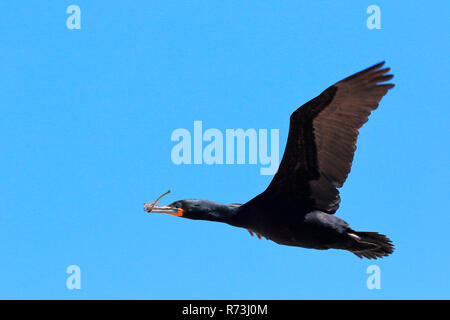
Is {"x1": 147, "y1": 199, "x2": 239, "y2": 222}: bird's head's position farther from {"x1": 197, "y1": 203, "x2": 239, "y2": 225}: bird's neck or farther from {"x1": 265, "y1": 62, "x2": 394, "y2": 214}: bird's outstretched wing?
{"x1": 265, "y1": 62, "x2": 394, "y2": 214}: bird's outstretched wing

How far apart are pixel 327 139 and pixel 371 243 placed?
3.87ft

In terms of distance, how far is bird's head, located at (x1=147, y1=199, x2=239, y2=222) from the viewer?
8523 mm

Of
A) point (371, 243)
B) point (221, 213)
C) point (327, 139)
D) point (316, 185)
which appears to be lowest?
point (371, 243)

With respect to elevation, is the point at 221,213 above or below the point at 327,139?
below

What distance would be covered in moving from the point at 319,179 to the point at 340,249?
30.5 inches

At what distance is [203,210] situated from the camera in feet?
28.0

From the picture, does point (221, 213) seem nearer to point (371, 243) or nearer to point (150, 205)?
point (150, 205)

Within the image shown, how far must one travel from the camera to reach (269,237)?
27.5 ft

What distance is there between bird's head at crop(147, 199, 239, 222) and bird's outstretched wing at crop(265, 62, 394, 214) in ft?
1.78

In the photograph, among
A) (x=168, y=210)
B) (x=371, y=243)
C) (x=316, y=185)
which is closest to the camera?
(x=371, y=243)

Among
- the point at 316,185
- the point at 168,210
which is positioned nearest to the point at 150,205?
the point at 168,210

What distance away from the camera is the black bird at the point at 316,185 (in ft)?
26.6

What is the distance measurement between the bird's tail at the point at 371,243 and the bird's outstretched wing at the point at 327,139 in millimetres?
437
